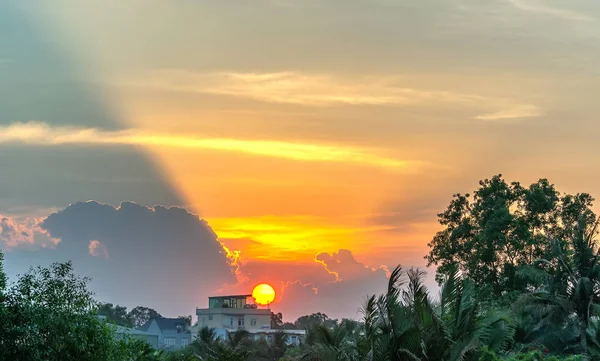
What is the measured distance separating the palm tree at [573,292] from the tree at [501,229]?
67.8 ft

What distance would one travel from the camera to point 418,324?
22.5 metres

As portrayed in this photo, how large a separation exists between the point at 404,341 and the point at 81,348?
9.26m

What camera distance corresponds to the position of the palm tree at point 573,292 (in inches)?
1401

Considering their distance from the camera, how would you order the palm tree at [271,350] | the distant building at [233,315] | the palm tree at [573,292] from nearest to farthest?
the palm tree at [573,292], the palm tree at [271,350], the distant building at [233,315]

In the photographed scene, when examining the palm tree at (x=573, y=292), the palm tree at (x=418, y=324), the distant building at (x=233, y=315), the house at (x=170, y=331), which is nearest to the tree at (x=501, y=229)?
the palm tree at (x=573, y=292)

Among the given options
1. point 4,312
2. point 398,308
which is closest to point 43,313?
point 4,312

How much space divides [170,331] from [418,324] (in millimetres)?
115631

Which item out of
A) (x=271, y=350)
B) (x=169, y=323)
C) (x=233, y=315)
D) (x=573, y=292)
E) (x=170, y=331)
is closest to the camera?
(x=573, y=292)

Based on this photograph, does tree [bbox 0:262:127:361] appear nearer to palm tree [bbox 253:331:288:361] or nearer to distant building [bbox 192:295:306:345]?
palm tree [bbox 253:331:288:361]

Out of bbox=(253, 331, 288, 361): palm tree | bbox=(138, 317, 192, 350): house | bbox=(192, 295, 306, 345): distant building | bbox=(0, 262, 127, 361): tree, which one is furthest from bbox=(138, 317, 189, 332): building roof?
bbox=(0, 262, 127, 361): tree

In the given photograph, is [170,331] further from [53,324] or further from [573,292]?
[53,324]

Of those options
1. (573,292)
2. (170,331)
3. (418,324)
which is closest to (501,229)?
(573,292)

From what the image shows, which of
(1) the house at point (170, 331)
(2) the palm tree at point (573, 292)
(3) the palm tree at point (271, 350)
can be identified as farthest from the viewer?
(1) the house at point (170, 331)

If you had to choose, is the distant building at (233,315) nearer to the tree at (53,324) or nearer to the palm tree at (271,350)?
the palm tree at (271,350)
